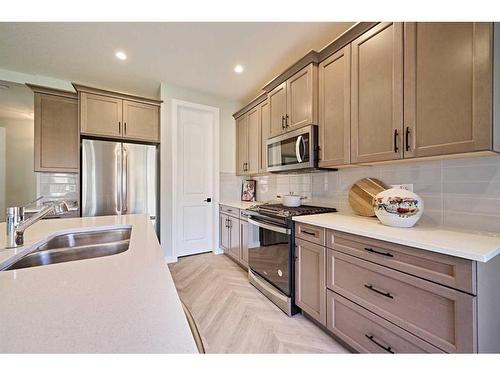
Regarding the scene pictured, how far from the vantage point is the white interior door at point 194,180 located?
319 cm

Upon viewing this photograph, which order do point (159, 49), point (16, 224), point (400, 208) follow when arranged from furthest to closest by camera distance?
point (159, 49)
point (400, 208)
point (16, 224)

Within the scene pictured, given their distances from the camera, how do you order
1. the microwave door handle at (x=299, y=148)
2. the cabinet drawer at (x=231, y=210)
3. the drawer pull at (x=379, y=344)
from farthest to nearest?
the cabinet drawer at (x=231, y=210)
the microwave door handle at (x=299, y=148)
the drawer pull at (x=379, y=344)

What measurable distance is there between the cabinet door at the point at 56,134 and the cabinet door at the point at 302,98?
8.77 feet

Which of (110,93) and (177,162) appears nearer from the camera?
(110,93)

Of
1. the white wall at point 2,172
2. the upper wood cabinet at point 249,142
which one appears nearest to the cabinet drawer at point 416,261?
the upper wood cabinet at point 249,142

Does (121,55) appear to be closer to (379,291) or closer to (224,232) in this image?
(224,232)

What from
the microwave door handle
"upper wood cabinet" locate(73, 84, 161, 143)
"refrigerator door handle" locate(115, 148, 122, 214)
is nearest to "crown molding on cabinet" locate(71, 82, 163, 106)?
"upper wood cabinet" locate(73, 84, 161, 143)

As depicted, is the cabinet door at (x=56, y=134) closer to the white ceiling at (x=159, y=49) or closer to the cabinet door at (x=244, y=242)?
the white ceiling at (x=159, y=49)

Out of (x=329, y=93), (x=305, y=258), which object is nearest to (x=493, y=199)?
(x=305, y=258)

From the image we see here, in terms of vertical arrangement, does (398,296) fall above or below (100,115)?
below

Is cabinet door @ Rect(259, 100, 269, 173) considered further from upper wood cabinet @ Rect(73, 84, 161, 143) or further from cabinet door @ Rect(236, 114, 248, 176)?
upper wood cabinet @ Rect(73, 84, 161, 143)

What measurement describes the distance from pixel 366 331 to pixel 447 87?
1507 mm

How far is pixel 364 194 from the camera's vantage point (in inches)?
69.5

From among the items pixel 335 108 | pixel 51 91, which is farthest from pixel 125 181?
pixel 335 108
